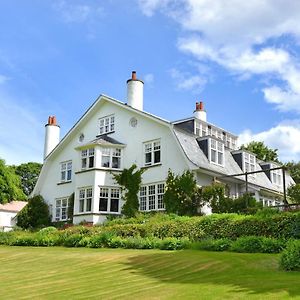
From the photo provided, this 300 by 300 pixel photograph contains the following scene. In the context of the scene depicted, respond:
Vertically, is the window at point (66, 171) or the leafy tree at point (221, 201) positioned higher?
the window at point (66, 171)

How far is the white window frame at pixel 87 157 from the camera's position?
3212 centimetres

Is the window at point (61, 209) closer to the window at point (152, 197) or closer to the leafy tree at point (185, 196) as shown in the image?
the window at point (152, 197)

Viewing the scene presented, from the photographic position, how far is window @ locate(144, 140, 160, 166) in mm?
30750

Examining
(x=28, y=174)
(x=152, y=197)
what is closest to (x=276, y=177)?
(x=152, y=197)

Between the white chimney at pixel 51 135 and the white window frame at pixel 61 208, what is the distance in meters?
4.70

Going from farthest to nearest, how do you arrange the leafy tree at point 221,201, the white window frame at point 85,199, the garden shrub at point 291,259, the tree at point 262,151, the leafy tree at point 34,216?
the tree at point 262,151
the leafy tree at point 34,216
the white window frame at point 85,199
the leafy tree at point 221,201
the garden shrub at point 291,259

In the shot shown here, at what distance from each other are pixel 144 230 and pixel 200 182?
26.6 ft

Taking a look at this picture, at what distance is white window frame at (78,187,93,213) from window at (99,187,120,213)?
73 centimetres

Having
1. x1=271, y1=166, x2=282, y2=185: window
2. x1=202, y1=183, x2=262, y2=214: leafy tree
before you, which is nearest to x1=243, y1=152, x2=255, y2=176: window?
x1=271, y1=166, x2=282, y2=185: window

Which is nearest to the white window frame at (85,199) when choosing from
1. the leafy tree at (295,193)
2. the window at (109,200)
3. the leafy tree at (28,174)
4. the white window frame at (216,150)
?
the window at (109,200)

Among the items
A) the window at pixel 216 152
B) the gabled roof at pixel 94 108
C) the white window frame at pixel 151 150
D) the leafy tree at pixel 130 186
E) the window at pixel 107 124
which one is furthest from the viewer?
the window at pixel 107 124

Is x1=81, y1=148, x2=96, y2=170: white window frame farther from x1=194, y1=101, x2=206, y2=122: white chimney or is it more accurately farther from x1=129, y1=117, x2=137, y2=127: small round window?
x1=194, y1=101, x2=206, y2=122: white chimney

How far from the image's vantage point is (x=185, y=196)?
28016 millimetres

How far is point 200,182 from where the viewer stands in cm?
2905
